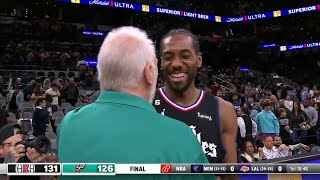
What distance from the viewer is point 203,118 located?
9.04 feet

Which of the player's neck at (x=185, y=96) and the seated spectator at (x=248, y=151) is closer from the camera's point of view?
the player's neck at (x=185, y=96)

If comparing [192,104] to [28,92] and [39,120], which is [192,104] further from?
[28,92]

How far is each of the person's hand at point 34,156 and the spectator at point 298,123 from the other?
322 inches

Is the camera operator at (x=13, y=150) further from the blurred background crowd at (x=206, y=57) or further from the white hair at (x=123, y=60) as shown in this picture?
the blurred background crowd at (x=206, y=57)

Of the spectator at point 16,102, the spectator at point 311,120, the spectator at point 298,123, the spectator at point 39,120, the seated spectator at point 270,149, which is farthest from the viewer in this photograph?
the spectator at point 16,102

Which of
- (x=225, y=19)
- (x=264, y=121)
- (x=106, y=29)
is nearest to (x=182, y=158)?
(x=264, y=121)

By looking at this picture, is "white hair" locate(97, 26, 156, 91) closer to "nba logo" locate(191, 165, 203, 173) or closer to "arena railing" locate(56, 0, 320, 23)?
"nba logo" locate(191, 165, 203, 173)

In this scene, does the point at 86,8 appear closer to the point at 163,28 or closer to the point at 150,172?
the point at 163,28

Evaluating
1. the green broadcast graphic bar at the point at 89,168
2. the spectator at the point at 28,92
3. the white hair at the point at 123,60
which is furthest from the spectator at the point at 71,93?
the white hair at the point at 123,60

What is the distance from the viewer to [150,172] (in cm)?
162

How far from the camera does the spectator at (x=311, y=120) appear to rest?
34.8 feet

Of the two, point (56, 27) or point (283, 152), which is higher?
point (56, 27)

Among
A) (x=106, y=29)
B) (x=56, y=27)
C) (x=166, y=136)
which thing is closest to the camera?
(x=166, y=136)

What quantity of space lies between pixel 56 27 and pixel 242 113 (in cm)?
1600
